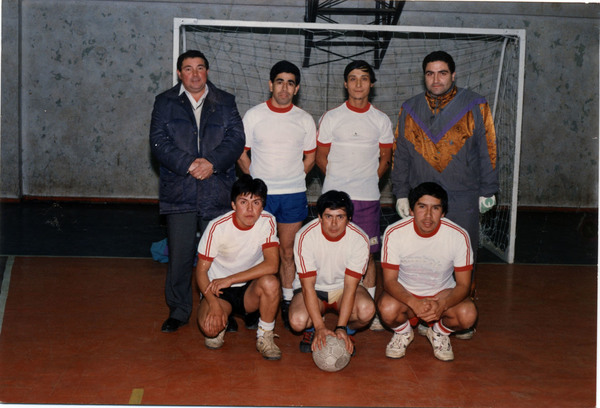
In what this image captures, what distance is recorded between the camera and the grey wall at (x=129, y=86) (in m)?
8.74

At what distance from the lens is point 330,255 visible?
358cm

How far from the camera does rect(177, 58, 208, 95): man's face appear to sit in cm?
386

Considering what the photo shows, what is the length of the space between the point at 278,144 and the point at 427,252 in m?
1.23

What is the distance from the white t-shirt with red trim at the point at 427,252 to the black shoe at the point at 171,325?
1.37 meters

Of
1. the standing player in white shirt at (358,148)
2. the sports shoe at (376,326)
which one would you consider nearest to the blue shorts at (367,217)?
the standing player in white shirt at (358,148)

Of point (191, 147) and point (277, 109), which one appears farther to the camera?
point (277, 109)

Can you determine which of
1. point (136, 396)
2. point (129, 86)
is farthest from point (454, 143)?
point (129, 86)

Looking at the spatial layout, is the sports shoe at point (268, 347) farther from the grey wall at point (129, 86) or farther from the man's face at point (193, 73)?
the grey wall at point (129, 86)

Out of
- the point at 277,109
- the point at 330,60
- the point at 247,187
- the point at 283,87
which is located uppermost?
the point at 330,60

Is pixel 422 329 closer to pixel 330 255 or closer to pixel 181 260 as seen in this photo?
pixel 330 255

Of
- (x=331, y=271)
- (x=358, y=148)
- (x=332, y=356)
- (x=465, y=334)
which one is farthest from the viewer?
(x=358, y=148)

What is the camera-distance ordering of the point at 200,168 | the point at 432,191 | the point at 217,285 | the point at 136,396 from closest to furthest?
the point at 136,396
the point at 432,191
the point at 217,285
the point at 200,168

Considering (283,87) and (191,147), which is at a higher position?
(283,87)

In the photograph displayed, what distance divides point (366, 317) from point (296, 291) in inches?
18.1
